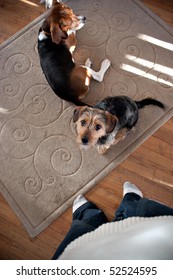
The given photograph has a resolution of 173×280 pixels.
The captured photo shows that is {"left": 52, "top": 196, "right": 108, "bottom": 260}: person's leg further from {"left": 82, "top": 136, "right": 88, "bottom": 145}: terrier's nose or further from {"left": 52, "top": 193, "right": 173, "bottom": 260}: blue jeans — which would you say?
{"left": 82, "top": 136, "right": 88, "bottom": 145}: terrier's nose

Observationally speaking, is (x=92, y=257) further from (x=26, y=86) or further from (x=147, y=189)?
(x=26, y=86)

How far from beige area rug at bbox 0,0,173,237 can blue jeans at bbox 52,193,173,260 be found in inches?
8.6

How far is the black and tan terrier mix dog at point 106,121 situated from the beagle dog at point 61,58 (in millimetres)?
291

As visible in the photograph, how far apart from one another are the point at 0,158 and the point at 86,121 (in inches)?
38.9

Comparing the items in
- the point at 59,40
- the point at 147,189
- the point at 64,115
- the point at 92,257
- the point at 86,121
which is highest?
the point at 59,40

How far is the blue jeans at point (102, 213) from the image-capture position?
1684 mm

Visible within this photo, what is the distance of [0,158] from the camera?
8.66 ft

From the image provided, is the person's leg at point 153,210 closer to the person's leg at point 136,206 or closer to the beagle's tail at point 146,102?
the person's leg at point 136,206

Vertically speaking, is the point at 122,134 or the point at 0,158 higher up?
the point at 122,134

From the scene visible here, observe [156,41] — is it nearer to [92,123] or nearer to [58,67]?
[58,67]

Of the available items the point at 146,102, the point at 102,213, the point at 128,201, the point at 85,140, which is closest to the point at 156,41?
the point at 146,102
